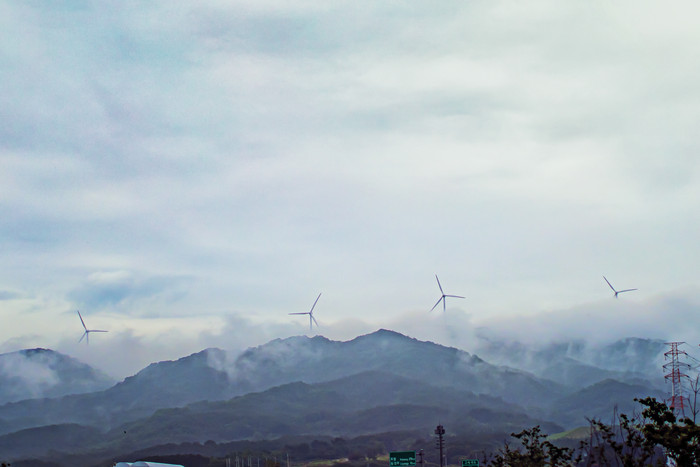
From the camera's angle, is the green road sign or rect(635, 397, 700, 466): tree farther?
the green road sign

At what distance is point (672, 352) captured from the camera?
516 feet

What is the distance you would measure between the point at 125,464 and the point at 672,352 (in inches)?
4613

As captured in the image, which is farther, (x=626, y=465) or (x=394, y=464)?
(x=394, y=464)

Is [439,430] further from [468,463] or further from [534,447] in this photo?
[534,447]

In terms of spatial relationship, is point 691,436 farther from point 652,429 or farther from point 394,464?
point 394,464

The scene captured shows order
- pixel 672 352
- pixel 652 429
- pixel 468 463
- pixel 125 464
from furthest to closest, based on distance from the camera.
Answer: pixel 672 352 < pixel 468 463 < pixel 125 464 < pixel 652 429

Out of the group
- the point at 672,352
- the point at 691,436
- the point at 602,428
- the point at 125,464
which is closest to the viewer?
the point at 691,436

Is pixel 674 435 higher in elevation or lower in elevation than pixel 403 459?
higher

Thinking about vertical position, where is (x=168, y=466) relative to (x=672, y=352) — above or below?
below

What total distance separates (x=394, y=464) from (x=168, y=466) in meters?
69.6

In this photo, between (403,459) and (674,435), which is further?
(403,459)

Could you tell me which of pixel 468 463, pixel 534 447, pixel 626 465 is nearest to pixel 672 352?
pixel 468 463

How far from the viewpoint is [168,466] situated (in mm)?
83875

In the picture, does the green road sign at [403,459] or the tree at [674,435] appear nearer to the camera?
the tree at [674,435]
